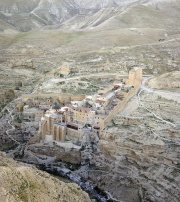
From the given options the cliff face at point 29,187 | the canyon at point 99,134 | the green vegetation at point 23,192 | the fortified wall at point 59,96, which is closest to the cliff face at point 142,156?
the canyon at point 99,134

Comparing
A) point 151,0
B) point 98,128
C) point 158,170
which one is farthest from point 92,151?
point 151,0

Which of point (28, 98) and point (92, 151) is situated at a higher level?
point (28, 98)

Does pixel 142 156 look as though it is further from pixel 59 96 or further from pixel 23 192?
pixel 23 192

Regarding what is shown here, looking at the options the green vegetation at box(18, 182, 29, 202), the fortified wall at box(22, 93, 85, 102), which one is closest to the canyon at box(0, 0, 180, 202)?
the green vegetation at box(18, 182, 29, 202)

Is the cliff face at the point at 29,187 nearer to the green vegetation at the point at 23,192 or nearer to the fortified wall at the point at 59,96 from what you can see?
the green vegetation at the point at 23,192

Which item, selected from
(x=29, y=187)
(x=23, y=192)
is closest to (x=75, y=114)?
(x=29, y=187)

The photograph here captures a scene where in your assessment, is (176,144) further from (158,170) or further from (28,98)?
(28,98)
